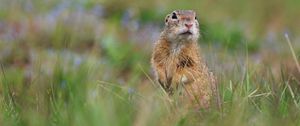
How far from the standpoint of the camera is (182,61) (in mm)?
5555

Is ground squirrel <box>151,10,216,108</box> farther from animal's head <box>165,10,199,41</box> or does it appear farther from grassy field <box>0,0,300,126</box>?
grassy field <box>0,0,300,126</box>

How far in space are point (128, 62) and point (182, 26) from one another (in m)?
4.18

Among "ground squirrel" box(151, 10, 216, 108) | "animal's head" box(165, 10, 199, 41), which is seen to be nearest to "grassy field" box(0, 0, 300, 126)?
"ground squirrel" box(151, 10, 216, 108)

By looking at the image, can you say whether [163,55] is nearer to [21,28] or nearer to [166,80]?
[166,80]

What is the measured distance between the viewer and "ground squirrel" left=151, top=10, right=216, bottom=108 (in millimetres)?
5262

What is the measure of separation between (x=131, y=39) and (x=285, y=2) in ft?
12.7

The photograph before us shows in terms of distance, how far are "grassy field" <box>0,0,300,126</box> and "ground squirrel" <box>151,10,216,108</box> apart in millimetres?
110

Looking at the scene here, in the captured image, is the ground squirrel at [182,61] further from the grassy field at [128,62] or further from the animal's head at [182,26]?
the grassy field at [128,62]

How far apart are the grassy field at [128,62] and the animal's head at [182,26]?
33 centimetres

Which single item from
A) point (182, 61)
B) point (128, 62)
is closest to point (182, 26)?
point (182, 61)

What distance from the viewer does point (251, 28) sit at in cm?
1245

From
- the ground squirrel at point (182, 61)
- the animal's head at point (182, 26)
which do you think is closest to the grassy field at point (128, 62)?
the ground squirrel at point (182, 61)

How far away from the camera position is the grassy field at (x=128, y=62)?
4398mm

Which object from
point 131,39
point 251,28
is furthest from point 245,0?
point 131,39
